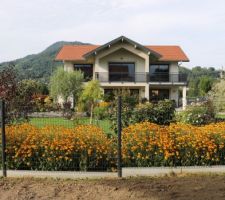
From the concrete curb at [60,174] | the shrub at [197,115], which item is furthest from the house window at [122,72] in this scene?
the concrete curb at [60,174]

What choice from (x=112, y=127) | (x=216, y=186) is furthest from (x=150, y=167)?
(x=112, y=127)

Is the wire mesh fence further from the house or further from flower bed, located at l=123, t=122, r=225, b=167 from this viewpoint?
the house

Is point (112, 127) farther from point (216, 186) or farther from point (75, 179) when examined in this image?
point (216, 186)

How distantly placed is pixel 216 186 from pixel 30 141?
415 centimetres

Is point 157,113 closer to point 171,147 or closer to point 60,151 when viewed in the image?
point 171,147

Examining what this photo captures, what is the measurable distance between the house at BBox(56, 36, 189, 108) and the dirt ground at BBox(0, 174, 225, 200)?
107 feet

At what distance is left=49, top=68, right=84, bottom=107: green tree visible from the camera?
36.6 meters

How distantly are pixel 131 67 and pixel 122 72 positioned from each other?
109 centimetres

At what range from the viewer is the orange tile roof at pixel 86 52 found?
140ft

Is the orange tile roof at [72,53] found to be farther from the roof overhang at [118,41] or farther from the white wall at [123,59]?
the white wall at [123,59]

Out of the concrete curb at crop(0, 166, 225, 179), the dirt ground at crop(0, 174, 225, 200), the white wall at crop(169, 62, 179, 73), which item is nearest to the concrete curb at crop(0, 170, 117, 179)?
the concrete curb at crop(0, 166, 225, 179)

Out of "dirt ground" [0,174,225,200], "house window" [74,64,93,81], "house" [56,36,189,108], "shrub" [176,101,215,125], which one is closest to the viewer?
"dirt ground" [0,174,225,200]

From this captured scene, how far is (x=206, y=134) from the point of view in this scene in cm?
1025

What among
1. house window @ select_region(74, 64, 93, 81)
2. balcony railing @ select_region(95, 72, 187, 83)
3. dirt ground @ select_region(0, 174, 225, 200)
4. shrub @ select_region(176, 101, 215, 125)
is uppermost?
house window @ select_region(74, 64, 93, 81)
